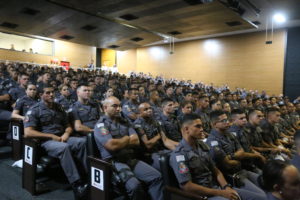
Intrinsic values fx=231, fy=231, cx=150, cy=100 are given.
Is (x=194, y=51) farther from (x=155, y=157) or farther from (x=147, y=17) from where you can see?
(x=155, y=157)

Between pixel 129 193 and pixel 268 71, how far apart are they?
1093 cm

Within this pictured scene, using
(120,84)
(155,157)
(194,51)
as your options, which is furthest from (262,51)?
(155,157)

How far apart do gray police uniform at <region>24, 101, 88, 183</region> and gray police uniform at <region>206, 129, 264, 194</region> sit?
1240 millimetres

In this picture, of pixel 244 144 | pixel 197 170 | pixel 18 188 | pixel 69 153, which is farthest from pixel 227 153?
pixel 18 188

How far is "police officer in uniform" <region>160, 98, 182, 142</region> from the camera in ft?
9.86

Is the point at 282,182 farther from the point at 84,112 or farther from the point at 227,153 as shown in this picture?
the point at 84,112

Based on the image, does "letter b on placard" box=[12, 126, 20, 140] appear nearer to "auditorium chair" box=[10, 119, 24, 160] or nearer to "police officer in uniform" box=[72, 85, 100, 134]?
"auditorium chair" box=[10, 119, 24, 160]

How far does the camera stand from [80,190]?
6.64 ft

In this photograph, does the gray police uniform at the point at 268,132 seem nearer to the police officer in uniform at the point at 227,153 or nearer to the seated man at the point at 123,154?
the police officer in uniform at the point at 227,153

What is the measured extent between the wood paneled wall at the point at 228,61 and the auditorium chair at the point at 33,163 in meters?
10.7

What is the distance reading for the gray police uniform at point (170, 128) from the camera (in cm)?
300

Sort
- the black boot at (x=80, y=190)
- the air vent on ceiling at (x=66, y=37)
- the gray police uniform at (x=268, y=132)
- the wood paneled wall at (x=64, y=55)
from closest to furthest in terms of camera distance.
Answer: the black boot at (x=80, y=190) → the gray police uniform at (x=268, y=132) → the air vent on ceiling at (x=66, y=37) → the wood paneled wall at (x=64, y=55)

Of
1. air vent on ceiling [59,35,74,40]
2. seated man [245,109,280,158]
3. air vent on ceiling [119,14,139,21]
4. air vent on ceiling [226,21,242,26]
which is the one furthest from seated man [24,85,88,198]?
air vent on ceiling [59,35,74,40]

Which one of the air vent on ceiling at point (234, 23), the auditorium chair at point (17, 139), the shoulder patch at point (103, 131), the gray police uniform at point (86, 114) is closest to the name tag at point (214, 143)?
the shoulder patch at point (103, 131)
